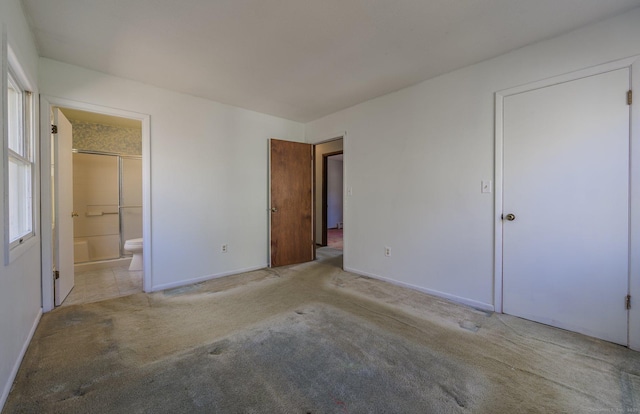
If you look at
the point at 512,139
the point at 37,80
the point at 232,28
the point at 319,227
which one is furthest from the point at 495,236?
the point at 37,80

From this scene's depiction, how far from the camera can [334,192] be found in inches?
339

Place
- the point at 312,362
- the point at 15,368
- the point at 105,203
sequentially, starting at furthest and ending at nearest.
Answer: the point at 105,203 → the point at 312,362 → the point at 15,368

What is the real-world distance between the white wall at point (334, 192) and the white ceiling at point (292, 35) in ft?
18.4

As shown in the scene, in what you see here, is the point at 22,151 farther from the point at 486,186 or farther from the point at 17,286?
the point at 486,186

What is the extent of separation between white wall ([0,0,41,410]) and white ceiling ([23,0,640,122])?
0.65ft

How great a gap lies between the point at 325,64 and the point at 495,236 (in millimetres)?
2256

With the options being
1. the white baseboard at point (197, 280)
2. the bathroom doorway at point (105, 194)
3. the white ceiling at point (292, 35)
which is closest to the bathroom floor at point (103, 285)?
the bathroom doorway at point (105, 194)

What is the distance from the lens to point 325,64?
2.48 m

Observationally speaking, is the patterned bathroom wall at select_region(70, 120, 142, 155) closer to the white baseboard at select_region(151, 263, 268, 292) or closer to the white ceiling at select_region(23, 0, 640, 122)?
the white ceiling at select_region(23, 0, 640, 122)

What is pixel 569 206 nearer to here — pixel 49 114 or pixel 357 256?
pixel 357 256

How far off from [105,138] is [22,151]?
2318 millimetres

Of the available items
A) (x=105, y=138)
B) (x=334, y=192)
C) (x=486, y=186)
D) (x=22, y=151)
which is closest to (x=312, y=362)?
(x=486, y=186)

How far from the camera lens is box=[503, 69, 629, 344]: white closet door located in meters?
1.89

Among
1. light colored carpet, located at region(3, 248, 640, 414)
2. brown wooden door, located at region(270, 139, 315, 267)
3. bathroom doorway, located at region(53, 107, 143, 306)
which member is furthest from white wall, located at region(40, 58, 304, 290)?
bathroom doorway, located at region(53, 107, 143, 306)
